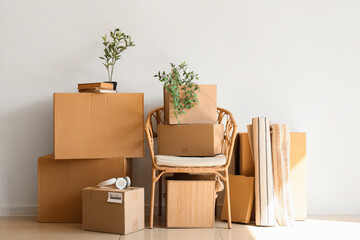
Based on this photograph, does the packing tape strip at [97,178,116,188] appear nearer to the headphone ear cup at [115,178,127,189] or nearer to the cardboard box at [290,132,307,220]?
the headphone ear cup at [115,178,127,189]

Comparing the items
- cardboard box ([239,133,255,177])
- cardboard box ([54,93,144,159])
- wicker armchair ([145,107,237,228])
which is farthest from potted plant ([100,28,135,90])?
cardboard box ([239,133,255,177])

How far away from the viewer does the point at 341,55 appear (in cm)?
358

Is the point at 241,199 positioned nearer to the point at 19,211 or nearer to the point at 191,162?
the point at 191,162

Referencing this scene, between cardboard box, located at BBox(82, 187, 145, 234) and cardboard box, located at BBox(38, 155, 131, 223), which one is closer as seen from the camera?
cardboard box, located at BBox(82, 187, 145, 234)

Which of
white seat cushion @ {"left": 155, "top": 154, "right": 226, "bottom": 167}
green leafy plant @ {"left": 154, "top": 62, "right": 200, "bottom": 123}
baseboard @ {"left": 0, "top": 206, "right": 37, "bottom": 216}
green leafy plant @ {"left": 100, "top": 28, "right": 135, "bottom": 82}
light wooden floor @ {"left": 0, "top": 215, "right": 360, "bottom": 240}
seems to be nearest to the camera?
light wooden floor @ {"left": 0, "top": 215, "right": 360, "bottom": 240}

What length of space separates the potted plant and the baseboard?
4.03 feet

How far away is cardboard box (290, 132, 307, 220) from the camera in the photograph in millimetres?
3256

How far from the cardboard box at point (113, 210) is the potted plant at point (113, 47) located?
0.87 metres

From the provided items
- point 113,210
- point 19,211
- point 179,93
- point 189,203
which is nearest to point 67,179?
point 113,210

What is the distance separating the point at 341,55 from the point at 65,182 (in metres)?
2.47

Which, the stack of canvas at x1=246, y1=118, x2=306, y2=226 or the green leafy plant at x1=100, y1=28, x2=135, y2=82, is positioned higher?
the green leafy plant at x1=100, y1=28, x2=135, y2=82

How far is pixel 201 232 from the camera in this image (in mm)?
2863

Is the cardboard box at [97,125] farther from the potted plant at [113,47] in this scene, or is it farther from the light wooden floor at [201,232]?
the light wooden floor at [201,232]

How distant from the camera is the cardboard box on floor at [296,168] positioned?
326 centimetres
